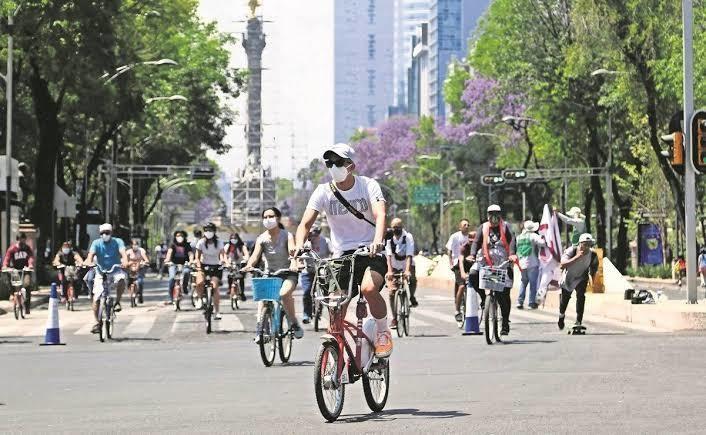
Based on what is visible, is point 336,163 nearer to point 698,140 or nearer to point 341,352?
point 341,352

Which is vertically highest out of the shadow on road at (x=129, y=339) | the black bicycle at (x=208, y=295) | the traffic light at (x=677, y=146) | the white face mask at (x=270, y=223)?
the traffic light at (x=677, y=146)

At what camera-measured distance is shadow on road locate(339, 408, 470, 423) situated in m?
11.6

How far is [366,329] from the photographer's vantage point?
11797 millimetres

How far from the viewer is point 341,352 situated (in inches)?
450

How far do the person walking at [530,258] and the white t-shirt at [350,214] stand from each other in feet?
69.4

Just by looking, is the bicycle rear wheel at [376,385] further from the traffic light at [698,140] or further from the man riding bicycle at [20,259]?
the man riding bicycle at [20,259]

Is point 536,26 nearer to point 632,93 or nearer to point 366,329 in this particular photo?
point 632,93

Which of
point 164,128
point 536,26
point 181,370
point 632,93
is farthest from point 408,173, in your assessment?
point 181,370

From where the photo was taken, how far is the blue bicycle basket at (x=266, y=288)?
18.2 m

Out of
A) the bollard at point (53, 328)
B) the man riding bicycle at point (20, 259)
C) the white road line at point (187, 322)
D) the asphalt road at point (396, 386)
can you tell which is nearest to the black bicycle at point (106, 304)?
the asphalt road at point (396, 386)

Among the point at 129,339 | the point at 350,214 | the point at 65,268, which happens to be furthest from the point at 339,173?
the point at 65,268

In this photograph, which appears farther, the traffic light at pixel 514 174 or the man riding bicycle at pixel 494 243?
the traffic light at pixel 514 174

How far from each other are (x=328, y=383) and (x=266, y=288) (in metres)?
7.12

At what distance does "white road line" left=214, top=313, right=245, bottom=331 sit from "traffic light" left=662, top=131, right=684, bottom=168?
24.4 ft
